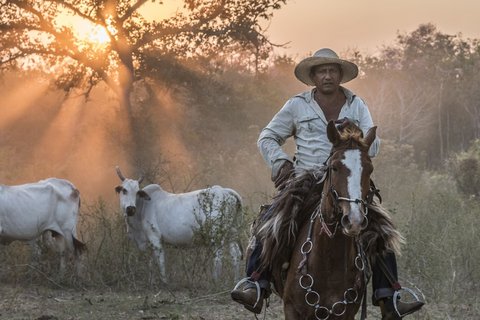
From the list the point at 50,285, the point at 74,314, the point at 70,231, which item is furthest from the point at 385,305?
the point at 70,231

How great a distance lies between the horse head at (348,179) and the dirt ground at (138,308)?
376 centimetres

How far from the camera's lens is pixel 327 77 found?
6.00m

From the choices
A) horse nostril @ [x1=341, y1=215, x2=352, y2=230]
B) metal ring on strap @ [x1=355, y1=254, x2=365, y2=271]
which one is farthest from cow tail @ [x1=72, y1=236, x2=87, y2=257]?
horse nostril @ [x1=341, y1=215, x2=352, y2=230]

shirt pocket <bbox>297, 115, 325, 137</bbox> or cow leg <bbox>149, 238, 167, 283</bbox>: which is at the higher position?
shirt pocket <bbox>297, 115, 325, 137</bbox>

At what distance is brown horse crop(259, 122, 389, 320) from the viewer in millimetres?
4750

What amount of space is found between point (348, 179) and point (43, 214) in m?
8.43

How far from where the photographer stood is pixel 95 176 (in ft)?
60.3

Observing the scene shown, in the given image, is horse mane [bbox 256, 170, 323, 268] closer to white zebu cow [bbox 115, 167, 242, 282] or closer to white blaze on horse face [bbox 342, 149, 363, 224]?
white blaze on horse face [bbox 342, 149, 363, 224]

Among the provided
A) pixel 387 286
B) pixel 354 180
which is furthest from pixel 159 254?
pixel 354 180

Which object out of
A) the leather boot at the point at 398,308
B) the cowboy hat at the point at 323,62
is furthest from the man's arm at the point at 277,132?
the leather boot at the point at 398,308

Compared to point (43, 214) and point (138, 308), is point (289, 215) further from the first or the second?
point (43, 214)

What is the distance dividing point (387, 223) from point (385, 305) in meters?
0.55

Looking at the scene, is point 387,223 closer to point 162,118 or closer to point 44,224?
point 44,224

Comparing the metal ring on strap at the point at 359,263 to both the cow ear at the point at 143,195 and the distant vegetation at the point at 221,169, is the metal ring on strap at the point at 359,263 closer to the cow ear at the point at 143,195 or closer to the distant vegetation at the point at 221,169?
the distant vegetation at the point at 221,169
